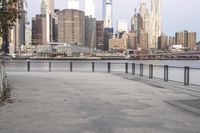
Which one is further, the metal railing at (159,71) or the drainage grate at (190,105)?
the metal railing at (159,71)

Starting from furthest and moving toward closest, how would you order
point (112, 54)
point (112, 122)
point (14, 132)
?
point (112, 54)
point (112, 122)
point (14, 132)

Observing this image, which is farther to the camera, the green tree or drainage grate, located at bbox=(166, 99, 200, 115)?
the green tree

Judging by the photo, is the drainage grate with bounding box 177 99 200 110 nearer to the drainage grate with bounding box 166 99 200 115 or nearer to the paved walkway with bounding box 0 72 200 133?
the drainage grate with bounding box 166 99 200 115

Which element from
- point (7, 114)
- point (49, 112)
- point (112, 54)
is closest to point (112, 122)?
point (49, 112)

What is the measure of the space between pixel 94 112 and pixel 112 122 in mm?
1731

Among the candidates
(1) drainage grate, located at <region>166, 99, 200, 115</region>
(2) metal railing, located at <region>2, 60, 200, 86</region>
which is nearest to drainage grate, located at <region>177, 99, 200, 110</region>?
(1) drainage grate, located at <region>166, 99, 200, 115</region>

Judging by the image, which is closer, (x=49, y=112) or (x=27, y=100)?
(x=49, y=112)

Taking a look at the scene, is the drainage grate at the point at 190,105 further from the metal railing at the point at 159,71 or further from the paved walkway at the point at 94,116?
the metal railing at the point at 159,71

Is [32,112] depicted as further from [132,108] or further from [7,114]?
[132,108]

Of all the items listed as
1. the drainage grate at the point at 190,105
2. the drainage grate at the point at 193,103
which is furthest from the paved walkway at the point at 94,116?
the drainage grate at the point at 193,103

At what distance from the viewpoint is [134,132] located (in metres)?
8.59

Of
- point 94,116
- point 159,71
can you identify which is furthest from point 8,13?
point 159,71

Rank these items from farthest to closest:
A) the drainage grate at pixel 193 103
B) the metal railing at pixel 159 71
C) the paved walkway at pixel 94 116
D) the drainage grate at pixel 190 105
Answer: the metal railing at pixel 159 71, the drainage grate at pixel 193 103, the drainage grate at pixel 190 105, the paved walkway at pixel 94 116

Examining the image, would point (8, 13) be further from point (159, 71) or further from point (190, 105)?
point (159, 71)
